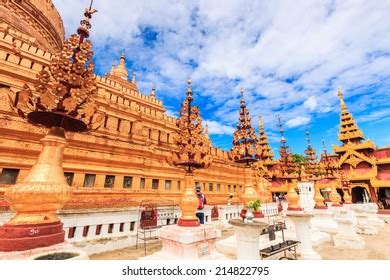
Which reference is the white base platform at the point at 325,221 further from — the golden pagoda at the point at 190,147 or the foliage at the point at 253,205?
the golden pagoda at the point at 190,147

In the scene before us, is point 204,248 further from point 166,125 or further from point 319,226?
point 166,125

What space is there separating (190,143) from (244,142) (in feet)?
12.8

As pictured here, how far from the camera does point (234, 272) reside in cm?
357

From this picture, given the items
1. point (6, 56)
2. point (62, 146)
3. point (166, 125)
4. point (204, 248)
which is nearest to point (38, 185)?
point (62, 146)

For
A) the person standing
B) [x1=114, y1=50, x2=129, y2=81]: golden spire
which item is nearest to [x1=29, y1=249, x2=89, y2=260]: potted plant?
the person standing

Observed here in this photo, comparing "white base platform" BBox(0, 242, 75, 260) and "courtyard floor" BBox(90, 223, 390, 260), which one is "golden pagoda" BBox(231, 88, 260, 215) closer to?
"courtyard floor" BBox(90, 223, 390, 260)

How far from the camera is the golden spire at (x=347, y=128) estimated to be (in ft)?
95.1

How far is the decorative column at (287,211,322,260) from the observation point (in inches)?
257

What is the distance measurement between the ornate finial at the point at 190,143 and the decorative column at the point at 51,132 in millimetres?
2193

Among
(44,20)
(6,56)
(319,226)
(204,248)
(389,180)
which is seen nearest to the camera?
(204,248)

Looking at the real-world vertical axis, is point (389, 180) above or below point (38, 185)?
above

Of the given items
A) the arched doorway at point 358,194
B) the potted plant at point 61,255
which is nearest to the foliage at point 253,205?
the potted plant at point 61,255

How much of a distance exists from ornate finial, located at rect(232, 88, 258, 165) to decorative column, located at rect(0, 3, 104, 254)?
5981mm

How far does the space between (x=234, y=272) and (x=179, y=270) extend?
39.1 inches
